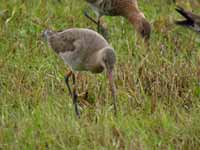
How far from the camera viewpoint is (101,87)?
674 cm

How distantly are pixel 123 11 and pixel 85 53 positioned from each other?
8.54 feet

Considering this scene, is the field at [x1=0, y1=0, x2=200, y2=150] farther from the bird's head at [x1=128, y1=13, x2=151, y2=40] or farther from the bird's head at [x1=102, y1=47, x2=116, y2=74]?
the bird's head at [x1=102, y1=47, x2=116, y2=74]

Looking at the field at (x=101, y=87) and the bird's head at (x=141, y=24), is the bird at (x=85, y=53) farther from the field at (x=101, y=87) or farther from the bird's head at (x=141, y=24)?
the bird's head at (x=141, y=24)

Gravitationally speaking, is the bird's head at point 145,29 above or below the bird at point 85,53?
below

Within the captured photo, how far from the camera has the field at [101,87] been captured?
18.3 feet

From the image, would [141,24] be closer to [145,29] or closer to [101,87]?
[145,29]

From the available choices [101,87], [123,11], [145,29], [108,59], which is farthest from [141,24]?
[108,59]

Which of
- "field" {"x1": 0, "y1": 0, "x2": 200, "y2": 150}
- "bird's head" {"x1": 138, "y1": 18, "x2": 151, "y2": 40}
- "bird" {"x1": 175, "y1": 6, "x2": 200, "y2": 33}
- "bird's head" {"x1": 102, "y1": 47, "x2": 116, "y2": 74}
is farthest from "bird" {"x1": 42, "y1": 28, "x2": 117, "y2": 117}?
"bird's head" {"x1": 138, "y1": 18, "x2": 151, "y2": 40}

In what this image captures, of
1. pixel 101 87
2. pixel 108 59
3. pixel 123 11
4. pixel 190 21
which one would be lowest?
pixel 123 11

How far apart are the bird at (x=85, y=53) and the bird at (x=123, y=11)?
71.9 inches

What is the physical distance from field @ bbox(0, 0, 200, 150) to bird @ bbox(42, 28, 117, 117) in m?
0.18

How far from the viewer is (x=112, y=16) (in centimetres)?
933

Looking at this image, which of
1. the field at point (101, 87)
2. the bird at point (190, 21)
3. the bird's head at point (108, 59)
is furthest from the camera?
the bird at point (190, 21)

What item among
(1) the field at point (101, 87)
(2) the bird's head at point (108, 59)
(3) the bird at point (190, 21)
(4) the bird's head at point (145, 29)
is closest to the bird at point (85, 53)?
(2) the bird's head at point (108, 59)
